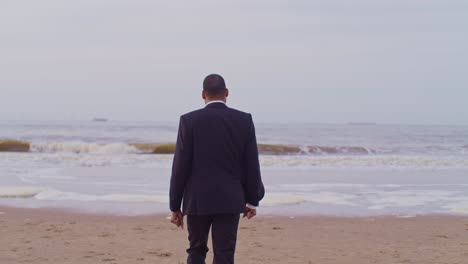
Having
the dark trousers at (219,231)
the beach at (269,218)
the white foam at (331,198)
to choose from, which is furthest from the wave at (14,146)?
the dark trousers at (219,231)

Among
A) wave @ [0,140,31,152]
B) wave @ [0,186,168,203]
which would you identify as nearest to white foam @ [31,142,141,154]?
wave @ [0,140,31,152]

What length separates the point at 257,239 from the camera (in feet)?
22.7

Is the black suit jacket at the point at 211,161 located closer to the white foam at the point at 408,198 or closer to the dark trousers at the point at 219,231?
the dark trousers at the point at 219,231

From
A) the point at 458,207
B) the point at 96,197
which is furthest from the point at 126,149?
the point at 458,207

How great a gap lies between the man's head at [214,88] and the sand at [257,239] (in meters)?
2.54

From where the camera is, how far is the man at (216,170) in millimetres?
3652

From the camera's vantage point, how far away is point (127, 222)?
26.7 ft

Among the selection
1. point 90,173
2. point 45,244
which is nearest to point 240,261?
point 45,244

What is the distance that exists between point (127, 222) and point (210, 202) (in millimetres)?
4758

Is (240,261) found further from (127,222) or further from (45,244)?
(127,222)

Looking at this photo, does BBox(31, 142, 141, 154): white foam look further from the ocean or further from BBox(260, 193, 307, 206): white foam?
BBox(260, 193, 307, 206): white foam

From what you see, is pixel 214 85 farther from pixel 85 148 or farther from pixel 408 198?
pixel 85 148

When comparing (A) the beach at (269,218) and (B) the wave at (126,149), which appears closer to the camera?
(A) the beach at (269,218)

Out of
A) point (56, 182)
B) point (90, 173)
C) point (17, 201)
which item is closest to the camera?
point (17, 201)
